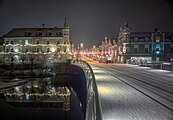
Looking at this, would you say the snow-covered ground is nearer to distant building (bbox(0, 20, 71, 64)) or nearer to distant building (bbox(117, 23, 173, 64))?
distant building (bbox(117, 23, 173, 64))

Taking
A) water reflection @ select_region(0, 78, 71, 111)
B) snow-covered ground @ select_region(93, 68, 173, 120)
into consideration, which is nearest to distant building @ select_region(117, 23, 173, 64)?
water reflection @ select_region(0, 78, 71, 111)

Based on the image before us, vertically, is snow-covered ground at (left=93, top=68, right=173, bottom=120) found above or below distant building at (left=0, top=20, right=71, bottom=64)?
below

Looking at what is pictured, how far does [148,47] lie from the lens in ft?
237

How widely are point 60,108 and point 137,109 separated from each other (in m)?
14.0

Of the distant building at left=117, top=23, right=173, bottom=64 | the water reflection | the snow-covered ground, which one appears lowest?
the water reflection

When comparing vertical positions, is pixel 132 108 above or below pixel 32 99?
above

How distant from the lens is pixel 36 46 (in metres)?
85.5

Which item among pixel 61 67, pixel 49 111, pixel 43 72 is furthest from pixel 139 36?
pixel 49 111

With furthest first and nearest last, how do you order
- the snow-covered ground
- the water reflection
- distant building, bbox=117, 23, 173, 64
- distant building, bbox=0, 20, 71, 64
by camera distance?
distant building, bbox=0, 20, 71, 64
distant building, bbox=117, 23, 173, 64
the water reflection
the snow-covered ground

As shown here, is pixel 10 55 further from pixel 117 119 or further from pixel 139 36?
pixel 117 119

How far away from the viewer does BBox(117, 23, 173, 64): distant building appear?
A: 71.6 m

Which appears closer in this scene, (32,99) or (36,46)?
(32,99)

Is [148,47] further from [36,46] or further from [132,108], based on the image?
[132,108]

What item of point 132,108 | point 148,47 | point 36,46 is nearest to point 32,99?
point 132,108
